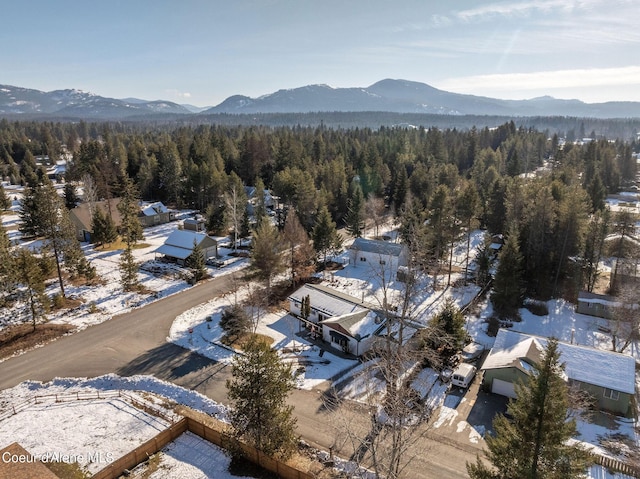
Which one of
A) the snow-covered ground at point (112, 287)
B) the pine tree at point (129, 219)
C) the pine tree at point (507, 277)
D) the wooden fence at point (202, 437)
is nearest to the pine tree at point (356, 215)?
the snow-covered ground at point (112, 287)

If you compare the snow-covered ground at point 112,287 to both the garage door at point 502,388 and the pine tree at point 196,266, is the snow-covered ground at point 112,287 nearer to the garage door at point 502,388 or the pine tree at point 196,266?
the pine tree at point 196,266

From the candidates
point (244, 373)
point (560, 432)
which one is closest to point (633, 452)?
point (560, 432)

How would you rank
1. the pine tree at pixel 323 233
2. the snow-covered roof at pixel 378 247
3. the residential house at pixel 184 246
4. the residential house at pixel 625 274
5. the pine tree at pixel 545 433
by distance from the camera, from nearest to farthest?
the pine tree at pixel 545 433 < the residential house at pixel 625 274 < the pine tree at pixel 323 233 < the snow-covered roof at pixel 378 247 < the residential house at pixel 184 246

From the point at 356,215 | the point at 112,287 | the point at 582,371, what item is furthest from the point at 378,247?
the point at 112,287

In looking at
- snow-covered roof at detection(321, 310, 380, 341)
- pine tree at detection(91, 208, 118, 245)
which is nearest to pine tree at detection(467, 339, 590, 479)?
snow-covered roof at detection(321, 310, 380, 341)

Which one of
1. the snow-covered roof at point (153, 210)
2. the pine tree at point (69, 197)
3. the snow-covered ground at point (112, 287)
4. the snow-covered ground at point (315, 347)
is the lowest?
the snow-covered ground at point (315, 347)

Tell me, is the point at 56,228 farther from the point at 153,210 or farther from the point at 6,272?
the point at 153,210
